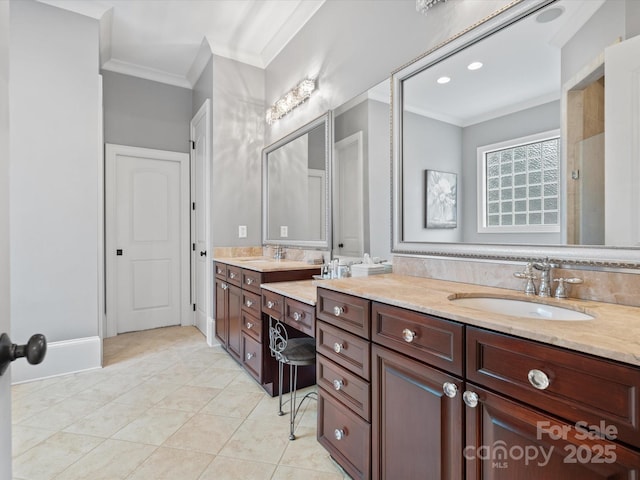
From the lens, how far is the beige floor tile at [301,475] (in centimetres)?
153

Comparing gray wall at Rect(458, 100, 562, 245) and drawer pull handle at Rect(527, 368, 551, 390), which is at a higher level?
gray wall at Rect(458, 100, 562, 245)

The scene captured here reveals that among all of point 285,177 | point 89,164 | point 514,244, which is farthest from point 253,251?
point 514,244

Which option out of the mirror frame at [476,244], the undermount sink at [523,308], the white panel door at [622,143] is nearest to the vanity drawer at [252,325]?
the mirror frame at [476,244]

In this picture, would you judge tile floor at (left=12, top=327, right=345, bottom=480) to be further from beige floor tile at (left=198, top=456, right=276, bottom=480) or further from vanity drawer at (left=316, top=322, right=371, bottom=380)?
vanity drawer at (left=316, top=322, right=371, bottom=380)

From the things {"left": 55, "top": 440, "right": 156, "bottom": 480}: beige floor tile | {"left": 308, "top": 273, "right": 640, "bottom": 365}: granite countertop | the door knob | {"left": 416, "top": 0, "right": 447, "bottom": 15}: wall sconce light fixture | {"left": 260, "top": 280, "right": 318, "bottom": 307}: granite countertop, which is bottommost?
{"left": 55, "top": 440, "right": 156, "bottom": 480}: beige floor tile

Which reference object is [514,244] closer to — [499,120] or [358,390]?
[499,120]

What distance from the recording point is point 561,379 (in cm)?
75

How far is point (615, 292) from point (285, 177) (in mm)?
2534

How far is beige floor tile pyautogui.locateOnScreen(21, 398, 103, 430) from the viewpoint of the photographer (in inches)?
78.1

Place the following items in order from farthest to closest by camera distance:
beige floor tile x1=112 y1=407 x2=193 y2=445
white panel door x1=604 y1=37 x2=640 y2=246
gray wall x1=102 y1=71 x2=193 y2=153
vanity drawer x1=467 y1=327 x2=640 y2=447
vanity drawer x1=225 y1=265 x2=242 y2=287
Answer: gray wall x1=102 y1=71 x2=193 y2=153 < vanity drawer x1=225 y1=265 x2=242 y2=287 < beige floor tile x1=112 y1=407 x2=193 y2=445 < white panel door x1=604 y1=37 x2=640 y2=246 < vanity drawer x1=467 y1=327 x2=640 y2=447

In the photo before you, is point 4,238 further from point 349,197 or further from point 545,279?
point 349,197

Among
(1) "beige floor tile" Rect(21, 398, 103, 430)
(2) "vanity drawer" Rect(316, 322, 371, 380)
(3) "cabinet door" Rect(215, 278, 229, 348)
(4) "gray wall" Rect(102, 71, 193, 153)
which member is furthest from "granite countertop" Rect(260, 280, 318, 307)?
(4) "gray wall" Rect(102, 71, 193, 153)

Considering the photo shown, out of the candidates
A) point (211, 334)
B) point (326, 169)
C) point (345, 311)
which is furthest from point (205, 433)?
point (326, 169)

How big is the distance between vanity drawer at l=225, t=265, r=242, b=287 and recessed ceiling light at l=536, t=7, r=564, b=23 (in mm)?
2303
